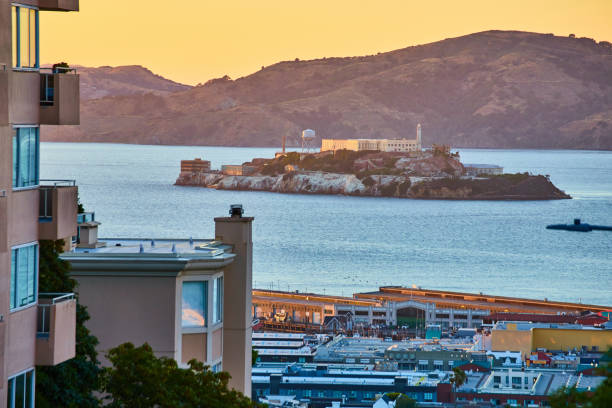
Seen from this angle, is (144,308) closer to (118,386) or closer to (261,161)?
(118,386)

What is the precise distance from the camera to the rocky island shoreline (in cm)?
14250

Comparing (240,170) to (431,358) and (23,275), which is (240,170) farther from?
(23,275)

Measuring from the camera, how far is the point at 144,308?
339 inches

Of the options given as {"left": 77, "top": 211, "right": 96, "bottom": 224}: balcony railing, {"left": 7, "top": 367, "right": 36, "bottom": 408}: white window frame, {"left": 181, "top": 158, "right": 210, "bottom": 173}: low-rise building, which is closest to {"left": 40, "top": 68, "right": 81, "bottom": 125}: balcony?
{"left": 7, "top": 367, "right": 36, "bottom": 408}: white window frame

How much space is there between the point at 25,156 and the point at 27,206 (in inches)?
9.3

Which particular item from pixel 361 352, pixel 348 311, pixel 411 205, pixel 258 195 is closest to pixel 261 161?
pixel 258 195

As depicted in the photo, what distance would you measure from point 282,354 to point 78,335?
92.0 ft

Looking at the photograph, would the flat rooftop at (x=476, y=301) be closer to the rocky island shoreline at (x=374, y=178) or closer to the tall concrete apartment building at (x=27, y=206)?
the tall concrete apartment building at (x=27, y=206)

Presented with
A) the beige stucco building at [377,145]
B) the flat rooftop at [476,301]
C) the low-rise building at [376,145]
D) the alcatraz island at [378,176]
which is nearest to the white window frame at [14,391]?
the flat rooftop at [476,301]

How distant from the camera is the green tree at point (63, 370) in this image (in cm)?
714

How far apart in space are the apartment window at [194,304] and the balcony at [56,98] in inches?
94.6

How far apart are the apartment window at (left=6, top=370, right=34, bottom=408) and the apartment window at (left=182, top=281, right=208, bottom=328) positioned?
2.24m

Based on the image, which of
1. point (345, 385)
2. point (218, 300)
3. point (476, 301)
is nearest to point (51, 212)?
point (218, 300)

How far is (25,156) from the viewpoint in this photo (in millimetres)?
6465
